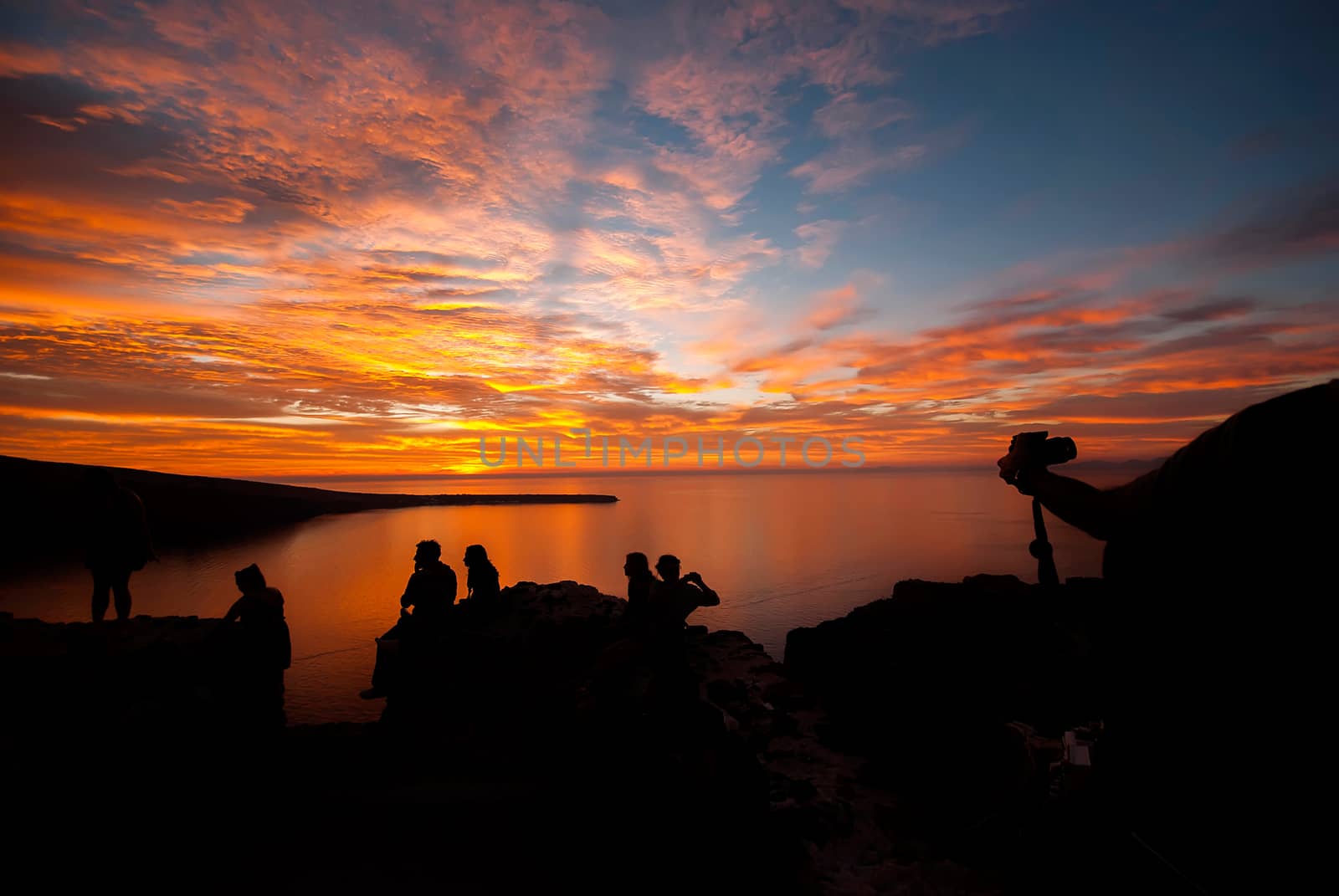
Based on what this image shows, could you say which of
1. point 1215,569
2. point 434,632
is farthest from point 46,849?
point 1215,569

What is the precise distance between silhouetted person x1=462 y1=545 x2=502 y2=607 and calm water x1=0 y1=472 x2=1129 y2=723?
216 inches

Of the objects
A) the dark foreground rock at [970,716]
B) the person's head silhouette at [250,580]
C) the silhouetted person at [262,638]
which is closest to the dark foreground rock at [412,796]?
the silhouetted person at [262,638]

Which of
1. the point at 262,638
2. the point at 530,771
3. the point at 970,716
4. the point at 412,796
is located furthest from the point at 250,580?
the point at 970,716

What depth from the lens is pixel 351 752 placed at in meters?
9.61

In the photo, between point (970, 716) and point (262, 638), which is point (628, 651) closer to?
point (262, 638)

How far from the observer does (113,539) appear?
1205 cm

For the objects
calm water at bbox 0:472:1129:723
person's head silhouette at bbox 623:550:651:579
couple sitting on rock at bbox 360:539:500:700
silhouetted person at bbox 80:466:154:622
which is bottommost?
calm water at bbox 0:472:1129:723

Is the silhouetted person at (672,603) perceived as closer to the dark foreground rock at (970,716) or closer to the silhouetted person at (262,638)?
the dark foreground rock at (970,716)

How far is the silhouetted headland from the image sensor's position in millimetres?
55062

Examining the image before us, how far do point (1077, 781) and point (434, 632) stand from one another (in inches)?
476

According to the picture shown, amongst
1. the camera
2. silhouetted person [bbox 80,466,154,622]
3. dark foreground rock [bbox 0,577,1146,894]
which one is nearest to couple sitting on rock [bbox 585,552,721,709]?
dark foreground rock [bbox 0,577,1146,894]

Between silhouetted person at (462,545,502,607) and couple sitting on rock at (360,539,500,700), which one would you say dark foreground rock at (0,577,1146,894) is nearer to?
couple sitting on rock at (360,539,500,700)

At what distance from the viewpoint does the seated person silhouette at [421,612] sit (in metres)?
11.6

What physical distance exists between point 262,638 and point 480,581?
4849 millimetres
